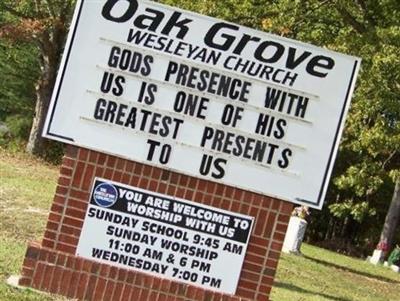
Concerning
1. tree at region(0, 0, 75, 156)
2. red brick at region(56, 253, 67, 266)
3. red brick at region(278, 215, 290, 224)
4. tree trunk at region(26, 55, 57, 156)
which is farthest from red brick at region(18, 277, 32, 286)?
tree trunk at region(26, 55, 57, 156)

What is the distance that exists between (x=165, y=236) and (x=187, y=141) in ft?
3.06

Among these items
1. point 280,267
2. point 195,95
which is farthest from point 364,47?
point 195,95

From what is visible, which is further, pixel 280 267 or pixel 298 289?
pixel 280 267

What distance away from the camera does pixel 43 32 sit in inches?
1161

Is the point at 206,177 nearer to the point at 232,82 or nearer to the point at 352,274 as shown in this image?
the point at 232,82

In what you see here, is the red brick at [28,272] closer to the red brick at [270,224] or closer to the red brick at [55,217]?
the red brick at [55,217]

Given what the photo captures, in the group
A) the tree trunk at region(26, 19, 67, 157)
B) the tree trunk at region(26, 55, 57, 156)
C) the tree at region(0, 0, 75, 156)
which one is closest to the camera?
the tree at region(0, 0, 75, 156)

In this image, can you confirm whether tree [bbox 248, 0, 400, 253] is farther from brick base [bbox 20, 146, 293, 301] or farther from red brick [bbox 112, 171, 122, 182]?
red brick [bbox 112, 171, 122, 182]

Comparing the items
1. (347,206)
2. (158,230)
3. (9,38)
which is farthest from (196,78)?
(9,38)

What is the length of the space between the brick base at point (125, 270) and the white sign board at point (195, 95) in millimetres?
131

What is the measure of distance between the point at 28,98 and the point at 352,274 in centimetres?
2192

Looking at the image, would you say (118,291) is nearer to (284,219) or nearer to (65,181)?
(65,181)

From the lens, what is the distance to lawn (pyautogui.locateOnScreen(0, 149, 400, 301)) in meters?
9.74

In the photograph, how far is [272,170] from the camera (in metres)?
7.36
